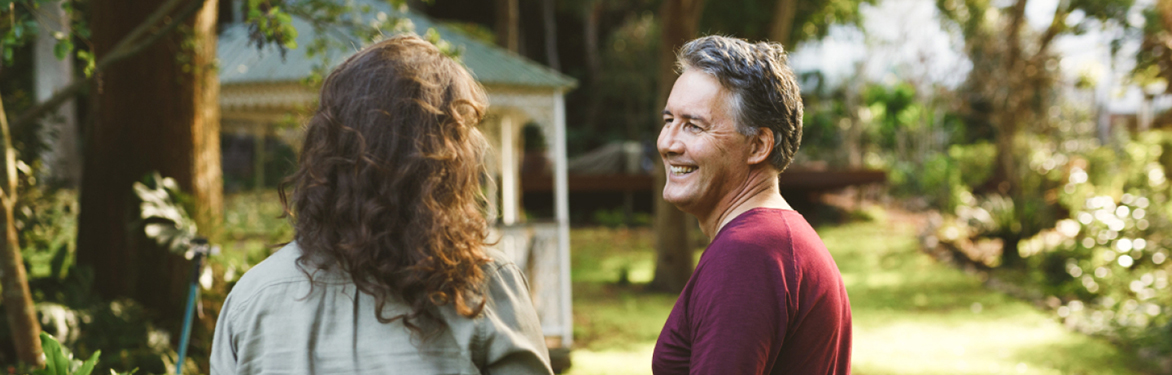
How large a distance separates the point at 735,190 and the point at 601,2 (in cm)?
2400

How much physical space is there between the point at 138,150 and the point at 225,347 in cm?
368

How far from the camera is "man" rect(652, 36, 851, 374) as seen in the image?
1.47m

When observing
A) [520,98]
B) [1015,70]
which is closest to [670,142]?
[520,98]

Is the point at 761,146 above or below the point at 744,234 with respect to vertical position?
above

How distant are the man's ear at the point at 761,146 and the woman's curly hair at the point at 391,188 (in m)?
0.65

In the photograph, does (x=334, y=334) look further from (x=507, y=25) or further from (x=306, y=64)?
(x=507, y=25)

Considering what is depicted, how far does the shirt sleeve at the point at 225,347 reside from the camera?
4.85 ft

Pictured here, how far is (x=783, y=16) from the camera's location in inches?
464

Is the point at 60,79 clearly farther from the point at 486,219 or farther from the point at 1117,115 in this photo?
the point at 1117,115

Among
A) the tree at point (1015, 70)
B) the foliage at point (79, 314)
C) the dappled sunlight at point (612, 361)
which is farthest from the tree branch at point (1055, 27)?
the foliage at point (79, 314)

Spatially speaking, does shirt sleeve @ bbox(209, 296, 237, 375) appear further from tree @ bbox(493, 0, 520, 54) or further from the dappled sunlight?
tree @ bbox(493, 0, 520, 54)

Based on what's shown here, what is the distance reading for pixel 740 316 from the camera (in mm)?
1452

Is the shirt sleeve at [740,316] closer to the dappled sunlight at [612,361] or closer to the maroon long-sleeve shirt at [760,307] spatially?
the maroon long-sleeve shirt at [760,307]

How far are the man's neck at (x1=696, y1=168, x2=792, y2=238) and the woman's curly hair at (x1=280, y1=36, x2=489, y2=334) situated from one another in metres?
0.60
